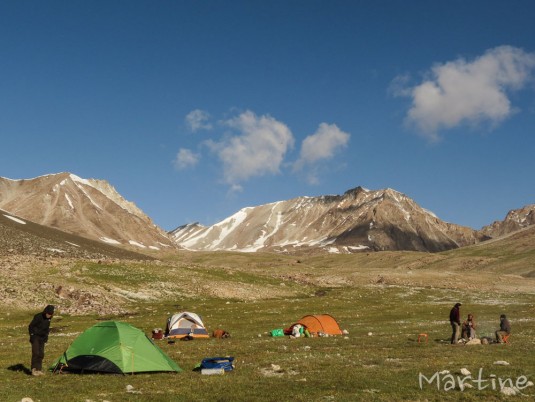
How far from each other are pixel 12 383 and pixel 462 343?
26725 mm

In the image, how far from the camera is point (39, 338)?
2383cm

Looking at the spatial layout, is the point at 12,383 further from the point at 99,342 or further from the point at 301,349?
the point at 301,349

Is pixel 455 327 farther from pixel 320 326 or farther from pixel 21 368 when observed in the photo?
pixel 21 368

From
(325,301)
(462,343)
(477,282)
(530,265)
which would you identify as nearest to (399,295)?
(325,301)

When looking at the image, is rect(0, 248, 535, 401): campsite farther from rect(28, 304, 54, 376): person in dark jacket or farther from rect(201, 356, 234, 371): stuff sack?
rect(28, 304, 54, 376): person in dark jacket

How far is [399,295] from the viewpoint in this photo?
9075 cm

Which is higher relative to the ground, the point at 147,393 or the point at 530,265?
the point at 530,265

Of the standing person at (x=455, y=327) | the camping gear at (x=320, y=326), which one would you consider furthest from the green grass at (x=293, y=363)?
the camping gear at (x=320, y=326)

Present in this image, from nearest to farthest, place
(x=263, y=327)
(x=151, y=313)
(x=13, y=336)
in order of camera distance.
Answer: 1. (x=13, y=336)
2. (x=263, y=327)
3. (x=151, y=313)

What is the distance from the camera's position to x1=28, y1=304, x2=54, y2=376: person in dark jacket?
23531 mm

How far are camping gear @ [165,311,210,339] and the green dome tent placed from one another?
17.5 meters

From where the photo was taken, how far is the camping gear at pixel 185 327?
42.6m

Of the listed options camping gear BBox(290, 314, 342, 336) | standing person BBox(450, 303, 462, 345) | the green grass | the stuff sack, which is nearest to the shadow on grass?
the green grass

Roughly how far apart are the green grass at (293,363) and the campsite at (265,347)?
Answer: 6 cm
